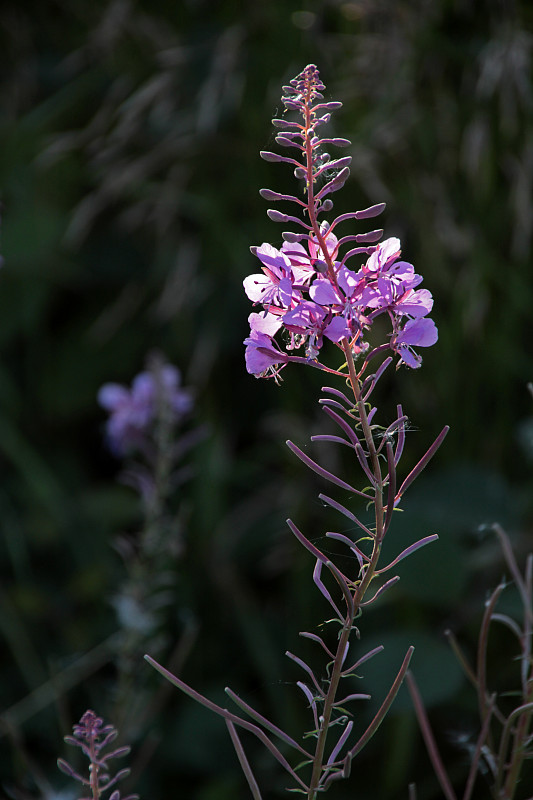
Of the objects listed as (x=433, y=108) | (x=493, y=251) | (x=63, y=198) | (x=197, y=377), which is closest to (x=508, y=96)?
(x=433, y=108)

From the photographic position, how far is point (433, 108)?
63.9 inches

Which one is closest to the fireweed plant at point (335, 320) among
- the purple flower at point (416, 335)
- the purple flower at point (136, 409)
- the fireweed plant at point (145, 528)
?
the purple flower at point (416, 335)

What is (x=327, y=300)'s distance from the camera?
328mm

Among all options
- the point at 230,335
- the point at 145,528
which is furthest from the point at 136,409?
the point at 230,335

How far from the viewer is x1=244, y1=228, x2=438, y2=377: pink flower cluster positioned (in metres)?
0.34

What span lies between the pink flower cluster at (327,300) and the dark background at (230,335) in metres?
0.68

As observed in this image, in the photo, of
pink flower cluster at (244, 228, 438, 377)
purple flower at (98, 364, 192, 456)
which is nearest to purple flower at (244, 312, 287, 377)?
pink flower cluster at (244, 228, 438, 377)

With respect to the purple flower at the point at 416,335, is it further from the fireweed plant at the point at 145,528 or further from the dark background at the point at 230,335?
the dark background at the point at 230,335

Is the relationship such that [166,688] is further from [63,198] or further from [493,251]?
[63,198]

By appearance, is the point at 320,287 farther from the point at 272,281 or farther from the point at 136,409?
the point at 136,409

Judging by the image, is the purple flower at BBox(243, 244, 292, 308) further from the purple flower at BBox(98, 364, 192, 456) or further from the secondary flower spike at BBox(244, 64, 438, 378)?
the purple flower at BBox(98, 364, 192, 456)

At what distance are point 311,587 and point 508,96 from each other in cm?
99

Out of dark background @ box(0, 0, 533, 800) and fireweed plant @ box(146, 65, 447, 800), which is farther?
dark background @ box(0, 0, 533, 800)

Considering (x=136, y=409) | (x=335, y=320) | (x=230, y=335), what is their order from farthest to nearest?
(x=230, y=335), (x=136, y=409), (x=335, y=320)
